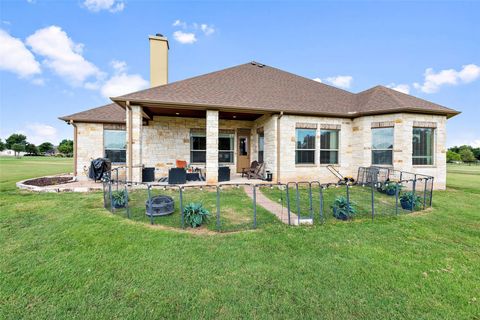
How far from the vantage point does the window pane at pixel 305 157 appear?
33.8 ft

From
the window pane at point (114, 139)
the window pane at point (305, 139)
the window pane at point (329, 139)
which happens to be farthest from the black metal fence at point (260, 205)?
the window pane at point (114, 139)

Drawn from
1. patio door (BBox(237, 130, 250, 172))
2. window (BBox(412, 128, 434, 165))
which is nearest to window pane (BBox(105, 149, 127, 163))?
patio door (BBox(237, 130, 250, 172))

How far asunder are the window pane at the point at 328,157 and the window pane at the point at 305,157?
54 centimetres

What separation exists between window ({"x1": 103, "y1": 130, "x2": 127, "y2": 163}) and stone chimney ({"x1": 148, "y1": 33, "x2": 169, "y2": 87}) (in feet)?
11.3

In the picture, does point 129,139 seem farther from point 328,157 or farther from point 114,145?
point 328,157

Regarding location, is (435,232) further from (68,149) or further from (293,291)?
(68,149)

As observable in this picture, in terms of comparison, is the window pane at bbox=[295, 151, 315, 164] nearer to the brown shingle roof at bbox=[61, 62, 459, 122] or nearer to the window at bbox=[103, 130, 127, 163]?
the brown shingle roof at bbox=[61, 62, 459, 122]

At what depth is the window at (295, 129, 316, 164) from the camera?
10297 mm

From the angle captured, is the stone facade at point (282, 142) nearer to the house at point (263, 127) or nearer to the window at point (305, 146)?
the house at point (263, 127)

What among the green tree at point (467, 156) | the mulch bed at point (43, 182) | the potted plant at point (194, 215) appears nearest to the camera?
the potted plant at point (194, 215)

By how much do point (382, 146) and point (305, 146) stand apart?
3.55 m

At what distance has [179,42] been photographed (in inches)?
583

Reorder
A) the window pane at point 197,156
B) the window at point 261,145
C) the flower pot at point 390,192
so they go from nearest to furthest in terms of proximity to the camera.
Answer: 1. the flower pot at point 390,192
2. the window at point 261,145
3. the window pane at point 197,156

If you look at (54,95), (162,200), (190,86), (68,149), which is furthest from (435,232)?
(68,149)
